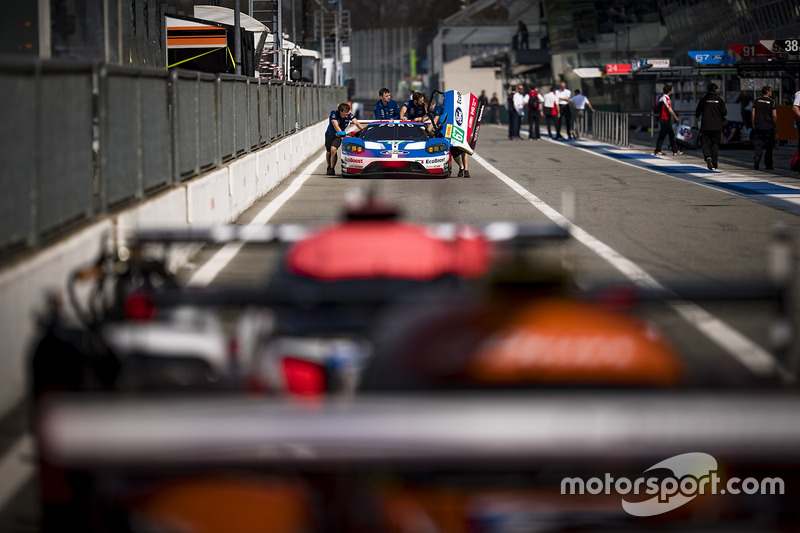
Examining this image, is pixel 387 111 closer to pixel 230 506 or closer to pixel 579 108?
pixel 579 108

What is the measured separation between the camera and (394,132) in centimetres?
2455

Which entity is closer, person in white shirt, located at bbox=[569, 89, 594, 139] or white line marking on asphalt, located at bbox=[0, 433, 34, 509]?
white line marking on asphalt, located at bbox=[0, 433, 34, 509]

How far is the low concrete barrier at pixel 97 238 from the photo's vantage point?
243 inches

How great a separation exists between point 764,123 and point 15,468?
23.0 meters

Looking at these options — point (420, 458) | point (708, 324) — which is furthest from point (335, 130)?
point (420, 458)

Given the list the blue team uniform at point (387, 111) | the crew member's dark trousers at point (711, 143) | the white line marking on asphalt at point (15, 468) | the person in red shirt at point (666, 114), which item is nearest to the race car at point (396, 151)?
the blue team uniform at point (387, 111)

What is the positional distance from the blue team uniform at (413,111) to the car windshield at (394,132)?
349 centimetres

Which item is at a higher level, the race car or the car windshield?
the car windshield

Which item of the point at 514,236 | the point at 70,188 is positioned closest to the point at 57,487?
the point at 514,236

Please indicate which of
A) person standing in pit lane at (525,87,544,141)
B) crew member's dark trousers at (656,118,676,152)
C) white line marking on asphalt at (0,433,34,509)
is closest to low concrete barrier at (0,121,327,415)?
white line marking on asphalt at (0,433,34,509)

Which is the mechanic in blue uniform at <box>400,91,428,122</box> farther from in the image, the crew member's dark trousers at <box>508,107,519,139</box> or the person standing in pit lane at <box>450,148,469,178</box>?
the crew member's dark trousers at <box>508,107,519,139</box>

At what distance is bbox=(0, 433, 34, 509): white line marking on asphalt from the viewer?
16.1 feet

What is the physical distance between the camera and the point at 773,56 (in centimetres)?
3316

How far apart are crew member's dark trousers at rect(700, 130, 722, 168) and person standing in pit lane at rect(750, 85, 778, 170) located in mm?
806
